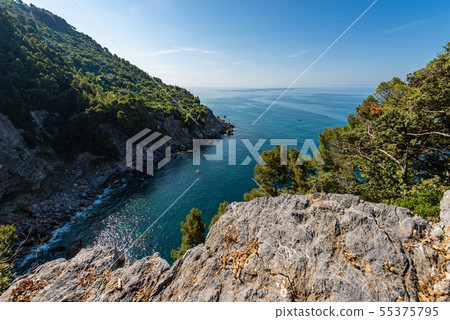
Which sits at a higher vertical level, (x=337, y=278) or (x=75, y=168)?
(x=337, y=278)

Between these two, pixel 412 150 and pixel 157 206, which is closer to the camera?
pixel 412 150

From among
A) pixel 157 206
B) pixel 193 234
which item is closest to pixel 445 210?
pixel 193 234

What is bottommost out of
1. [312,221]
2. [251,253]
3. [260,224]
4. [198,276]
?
[198,276]

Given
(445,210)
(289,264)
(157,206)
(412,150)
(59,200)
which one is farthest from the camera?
(157,206)

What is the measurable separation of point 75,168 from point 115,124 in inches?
576

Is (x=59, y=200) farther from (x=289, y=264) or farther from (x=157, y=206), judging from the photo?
(x=289, y=264)

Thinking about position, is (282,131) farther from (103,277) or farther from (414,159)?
(103,277)

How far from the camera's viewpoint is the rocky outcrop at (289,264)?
5648 millimetres

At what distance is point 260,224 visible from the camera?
28.9 ft

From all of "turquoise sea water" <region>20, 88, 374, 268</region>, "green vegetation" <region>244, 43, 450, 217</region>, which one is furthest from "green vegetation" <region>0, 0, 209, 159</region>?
"green vegetation" <region>244, 43, 450, 217</region>

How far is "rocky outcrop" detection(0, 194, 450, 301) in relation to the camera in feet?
18.5

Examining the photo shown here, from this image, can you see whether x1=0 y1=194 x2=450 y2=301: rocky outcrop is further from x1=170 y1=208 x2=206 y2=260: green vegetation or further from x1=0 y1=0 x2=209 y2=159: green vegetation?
x1=0 y1=0 x2=209 y2=159: green vegetation

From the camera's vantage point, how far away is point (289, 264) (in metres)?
6.80

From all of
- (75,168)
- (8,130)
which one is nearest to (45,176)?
(75,168)
